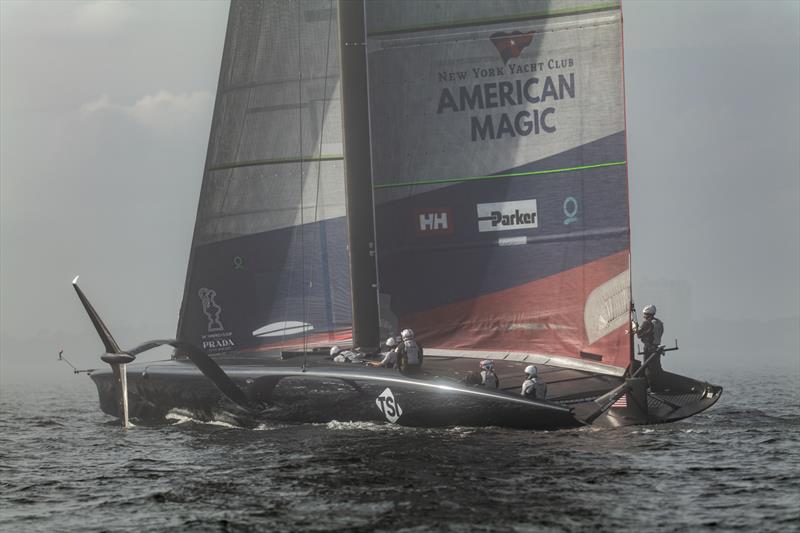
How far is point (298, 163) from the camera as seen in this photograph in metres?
19.2

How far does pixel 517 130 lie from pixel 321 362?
474cm

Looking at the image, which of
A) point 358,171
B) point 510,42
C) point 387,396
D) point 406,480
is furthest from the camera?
point 358,171

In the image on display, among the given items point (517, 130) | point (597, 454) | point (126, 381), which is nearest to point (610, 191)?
point (517, 130)

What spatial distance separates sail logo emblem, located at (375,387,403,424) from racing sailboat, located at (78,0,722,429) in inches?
0.8

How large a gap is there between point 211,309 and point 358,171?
3612 mm

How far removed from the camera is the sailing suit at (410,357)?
1570cm

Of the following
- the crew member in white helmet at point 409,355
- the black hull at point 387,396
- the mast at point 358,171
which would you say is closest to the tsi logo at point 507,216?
the mast at point 358,171

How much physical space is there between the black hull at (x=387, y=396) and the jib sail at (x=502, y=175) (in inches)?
34.9

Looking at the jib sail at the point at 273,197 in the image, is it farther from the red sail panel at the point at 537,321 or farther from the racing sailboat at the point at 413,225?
the red sail panel at the point at 537,321

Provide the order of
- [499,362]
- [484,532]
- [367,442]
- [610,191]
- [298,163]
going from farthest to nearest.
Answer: [298,163] < [499,362] < [610,191] < [367,442] < [484,532]

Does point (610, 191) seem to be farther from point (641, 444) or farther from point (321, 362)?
point (321, 362)

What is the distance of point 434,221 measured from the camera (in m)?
17.5

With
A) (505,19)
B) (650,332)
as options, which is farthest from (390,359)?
(505,19)

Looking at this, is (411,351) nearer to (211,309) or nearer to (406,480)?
(406,480)
